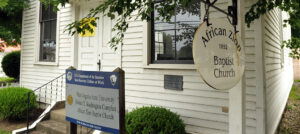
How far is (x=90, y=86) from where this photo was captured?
87.0 inches

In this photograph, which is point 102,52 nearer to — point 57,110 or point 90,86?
point 57,110

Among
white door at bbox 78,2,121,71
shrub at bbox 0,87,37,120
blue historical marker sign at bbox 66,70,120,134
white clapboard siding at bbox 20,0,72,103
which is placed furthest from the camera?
white clapboard siding at bbox 20,0,72,103

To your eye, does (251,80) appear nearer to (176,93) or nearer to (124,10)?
(176,93)

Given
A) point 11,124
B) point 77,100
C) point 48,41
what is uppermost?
point 48,41

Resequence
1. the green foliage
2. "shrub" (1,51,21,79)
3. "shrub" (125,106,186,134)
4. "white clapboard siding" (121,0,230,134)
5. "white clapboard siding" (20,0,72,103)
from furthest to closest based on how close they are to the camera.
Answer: "shrub" (1,51,21,79), "white clapboard siding" (20,0,72,103), "white clapboard siding" (121,0,230,134), "shrub" (125,106,186,134), the green foliage

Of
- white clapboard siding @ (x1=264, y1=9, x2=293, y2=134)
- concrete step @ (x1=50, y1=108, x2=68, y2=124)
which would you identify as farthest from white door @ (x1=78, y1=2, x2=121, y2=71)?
white clapboard siding @ (x1=264, y1=9, x2=293, y2=134)


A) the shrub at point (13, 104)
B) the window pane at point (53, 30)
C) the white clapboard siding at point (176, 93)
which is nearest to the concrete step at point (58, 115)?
the shrub at point (13, 104)

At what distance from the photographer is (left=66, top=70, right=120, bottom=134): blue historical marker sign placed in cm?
201

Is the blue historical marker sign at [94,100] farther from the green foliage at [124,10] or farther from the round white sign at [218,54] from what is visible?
the round white sign at [218,54]

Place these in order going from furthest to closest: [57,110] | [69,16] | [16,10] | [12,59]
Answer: [12,59], [16,10], [69,16], [57,110]

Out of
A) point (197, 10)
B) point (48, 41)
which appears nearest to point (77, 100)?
point (197, 10)

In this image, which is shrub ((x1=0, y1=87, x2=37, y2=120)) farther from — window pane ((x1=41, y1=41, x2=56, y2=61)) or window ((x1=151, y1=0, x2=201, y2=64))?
window ((x1=151, y1=0, x2=201, y2=64))

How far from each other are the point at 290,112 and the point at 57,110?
7.44 metres

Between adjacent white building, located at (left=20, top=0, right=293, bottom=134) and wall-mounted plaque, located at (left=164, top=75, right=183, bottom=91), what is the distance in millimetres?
74
